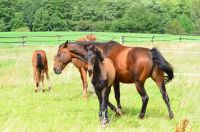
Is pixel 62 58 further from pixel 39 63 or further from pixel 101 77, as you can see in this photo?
pixel 39 63

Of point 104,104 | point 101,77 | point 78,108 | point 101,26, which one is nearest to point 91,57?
point 101,77

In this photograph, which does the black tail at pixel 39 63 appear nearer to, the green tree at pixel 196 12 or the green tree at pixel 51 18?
the green tree at pixel 51 18

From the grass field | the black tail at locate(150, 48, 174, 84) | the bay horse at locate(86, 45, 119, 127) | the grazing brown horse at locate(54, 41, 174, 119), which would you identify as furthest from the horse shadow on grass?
the black tail at locate(150, 48, 174, 84)

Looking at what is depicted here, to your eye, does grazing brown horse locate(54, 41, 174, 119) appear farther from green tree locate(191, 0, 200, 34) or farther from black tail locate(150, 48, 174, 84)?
green tree locate(191, 0, 200, 34)

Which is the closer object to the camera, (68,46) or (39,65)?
(68,46)

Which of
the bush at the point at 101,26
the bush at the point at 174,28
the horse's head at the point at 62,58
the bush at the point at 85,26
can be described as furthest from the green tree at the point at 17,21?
the horse's head at the point at 62,58

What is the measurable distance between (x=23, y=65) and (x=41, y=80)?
7562 millimetres

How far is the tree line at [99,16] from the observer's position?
71.0m

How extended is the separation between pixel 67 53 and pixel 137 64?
1.57m

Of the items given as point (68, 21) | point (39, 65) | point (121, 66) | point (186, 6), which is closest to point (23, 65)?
point (39, 65)

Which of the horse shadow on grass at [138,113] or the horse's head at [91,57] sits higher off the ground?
the horse's head at [91,57]

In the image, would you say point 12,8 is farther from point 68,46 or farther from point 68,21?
point 68,46

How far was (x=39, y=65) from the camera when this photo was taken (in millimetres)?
11133

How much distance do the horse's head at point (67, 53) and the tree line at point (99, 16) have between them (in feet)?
202
